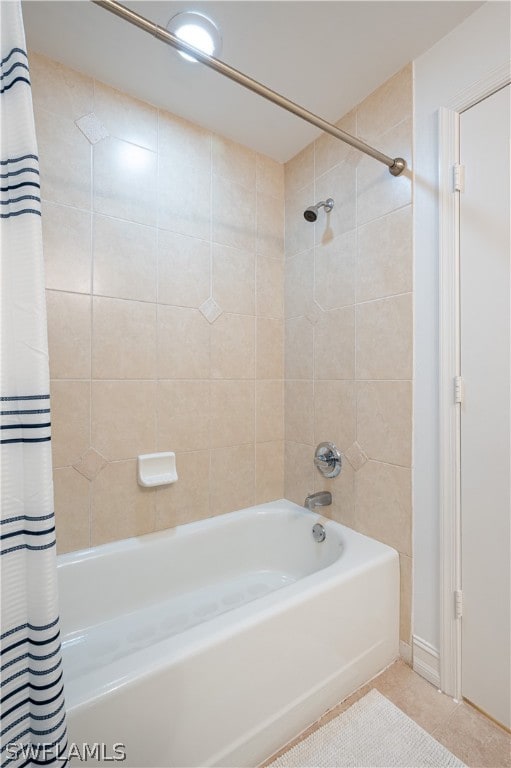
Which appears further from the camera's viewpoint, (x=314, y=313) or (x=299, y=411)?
(x=299, y=411)

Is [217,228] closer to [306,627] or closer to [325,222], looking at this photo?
[325,222]

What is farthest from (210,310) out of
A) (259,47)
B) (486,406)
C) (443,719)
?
(443,719)

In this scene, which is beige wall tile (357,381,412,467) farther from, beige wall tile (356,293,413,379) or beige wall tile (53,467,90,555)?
beige wall tile (53,467,90,555)

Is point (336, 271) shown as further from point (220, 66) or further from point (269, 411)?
point (220, 66)

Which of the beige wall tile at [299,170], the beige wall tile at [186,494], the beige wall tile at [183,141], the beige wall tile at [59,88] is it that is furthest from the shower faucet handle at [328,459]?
the beige wall tile at [59,88]

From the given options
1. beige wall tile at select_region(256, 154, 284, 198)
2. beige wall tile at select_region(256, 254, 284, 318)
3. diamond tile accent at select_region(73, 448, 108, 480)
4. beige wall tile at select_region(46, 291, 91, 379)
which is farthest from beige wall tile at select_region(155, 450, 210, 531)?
beige wall tile at select_region(256, 154, 284, 198)

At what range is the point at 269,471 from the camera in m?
2.07

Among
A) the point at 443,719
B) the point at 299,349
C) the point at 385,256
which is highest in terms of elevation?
the point at 385,256

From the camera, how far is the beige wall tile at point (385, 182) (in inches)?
57.0

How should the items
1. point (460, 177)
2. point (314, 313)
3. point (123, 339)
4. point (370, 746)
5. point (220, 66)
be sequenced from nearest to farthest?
1. point (220, 66)
2. point (370, 746)
3. point (460, 177)
4. point (123, 339)
5. point (314, 313)

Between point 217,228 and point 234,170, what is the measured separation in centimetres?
36

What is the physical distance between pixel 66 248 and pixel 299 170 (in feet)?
4.35

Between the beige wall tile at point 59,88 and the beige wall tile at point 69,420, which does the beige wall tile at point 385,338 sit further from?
the beige wall tile at point 59,88

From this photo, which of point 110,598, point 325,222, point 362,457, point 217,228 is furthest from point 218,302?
point 110,598
